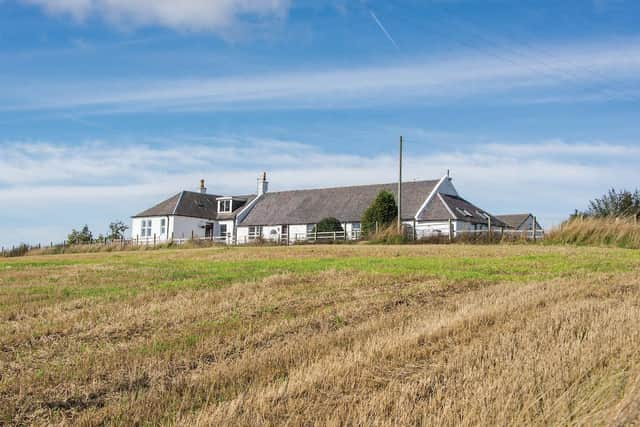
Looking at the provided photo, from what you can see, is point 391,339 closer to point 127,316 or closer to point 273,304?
point 273,304

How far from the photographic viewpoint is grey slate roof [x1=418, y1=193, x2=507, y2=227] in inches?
2079

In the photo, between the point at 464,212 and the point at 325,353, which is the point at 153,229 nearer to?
the point at 464,212

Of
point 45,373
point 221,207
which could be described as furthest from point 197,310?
point 221,207

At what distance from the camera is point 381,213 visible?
49.4 meters

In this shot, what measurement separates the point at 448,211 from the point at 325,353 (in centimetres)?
4568

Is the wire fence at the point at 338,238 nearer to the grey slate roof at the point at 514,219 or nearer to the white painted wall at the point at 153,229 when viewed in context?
the white painted wall at the point at 153,229

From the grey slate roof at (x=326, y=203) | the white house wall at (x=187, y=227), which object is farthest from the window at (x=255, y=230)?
the white house wall at (x=187, y=227)

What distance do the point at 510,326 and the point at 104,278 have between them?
12.3 metres

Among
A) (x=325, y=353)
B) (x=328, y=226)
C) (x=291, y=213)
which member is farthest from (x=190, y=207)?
(x=325, y=353)

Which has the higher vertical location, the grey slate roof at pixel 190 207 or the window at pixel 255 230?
the grey slate roof at pixel 190 207

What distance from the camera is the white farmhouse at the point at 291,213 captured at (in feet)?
178

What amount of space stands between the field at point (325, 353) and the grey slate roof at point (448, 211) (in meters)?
37.7

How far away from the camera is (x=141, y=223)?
226ft

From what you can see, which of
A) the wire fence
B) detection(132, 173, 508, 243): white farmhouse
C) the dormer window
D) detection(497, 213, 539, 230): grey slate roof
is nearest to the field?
the wire fence
